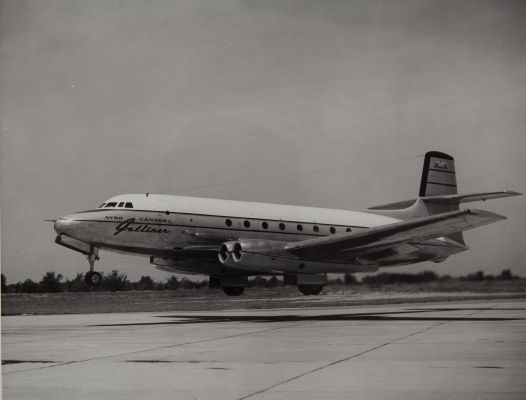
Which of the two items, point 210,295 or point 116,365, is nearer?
point 116,365

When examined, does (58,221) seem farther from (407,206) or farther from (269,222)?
(407,206)

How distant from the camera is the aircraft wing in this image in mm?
20859

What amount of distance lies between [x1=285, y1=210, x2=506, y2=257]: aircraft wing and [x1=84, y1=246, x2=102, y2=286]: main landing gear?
6635mm

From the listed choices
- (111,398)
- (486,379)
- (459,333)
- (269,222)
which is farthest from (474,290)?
(111,398)

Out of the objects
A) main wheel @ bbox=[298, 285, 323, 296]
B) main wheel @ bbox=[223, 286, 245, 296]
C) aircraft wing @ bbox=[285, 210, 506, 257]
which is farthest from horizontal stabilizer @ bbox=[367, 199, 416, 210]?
aircraft wing @ bbox=[285, 210, 506, 257]

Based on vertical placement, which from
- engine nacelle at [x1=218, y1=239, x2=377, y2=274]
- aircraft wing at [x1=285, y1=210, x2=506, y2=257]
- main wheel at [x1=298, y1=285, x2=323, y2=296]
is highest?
aircraft wing at [x1=285, y1=210, x2=506, y2=257]

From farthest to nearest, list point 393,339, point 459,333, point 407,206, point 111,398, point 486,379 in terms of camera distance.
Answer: point 407,206 < point 459,333 < point 393,339 < point 486,379 < point 111,398

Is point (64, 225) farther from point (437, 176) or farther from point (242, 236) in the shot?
point (437, 176)

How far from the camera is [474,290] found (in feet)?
98.9

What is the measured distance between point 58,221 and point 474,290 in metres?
18.0

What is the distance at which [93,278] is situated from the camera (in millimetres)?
23531

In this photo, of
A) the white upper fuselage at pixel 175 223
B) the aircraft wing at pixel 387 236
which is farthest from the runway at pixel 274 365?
the white upper fuselage at pixel 175 223

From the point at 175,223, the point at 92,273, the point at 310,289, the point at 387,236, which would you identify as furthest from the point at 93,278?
the point at 387,236

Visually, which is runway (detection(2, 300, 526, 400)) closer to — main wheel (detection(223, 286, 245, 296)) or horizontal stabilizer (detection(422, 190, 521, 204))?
horizontal stabilizer (detection(422, 190, 521, 204))
